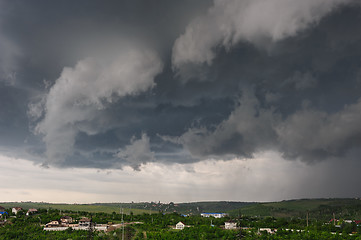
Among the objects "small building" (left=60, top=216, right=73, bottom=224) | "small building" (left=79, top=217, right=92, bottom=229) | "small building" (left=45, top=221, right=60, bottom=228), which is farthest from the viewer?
"small building" (left=60, top=216, right=73, bottom=224)

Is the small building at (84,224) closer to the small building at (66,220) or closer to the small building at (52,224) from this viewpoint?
the small building at (66,220)

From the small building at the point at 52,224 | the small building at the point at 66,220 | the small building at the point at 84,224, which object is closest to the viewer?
the small building at the point at 52,224

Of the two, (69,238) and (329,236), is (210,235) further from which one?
(69,238)

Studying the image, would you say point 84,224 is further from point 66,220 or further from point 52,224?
point 52,224

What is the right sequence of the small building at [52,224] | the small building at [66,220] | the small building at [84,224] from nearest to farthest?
1. the small building at [52,224]
2. the small building at [84,224]
3. the small building at [66,220]

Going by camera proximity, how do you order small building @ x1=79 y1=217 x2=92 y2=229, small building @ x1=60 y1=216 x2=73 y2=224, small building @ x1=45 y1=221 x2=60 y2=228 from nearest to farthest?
small building @ x1=45 y1=221 x2=60 y2=228, small building @ x1=79 y1=217 x2=92 y2=229, small building @ x1=60 y1=216 x2=73 y2=224

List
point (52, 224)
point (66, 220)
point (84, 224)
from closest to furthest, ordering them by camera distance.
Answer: point (52, 224) → point (84, 224) → point (66, 220)

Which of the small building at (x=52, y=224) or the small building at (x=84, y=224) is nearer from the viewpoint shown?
the small building at (x=52, y=224)

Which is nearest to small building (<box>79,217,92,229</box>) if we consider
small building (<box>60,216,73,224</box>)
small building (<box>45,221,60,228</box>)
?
small building (<box>60,216,73,224</box>)

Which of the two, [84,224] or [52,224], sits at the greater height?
[52,224]

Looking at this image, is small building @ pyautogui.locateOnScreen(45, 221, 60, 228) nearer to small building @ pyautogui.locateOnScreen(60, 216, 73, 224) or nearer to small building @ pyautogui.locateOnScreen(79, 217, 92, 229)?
small building @ pyautogui.locateOnScreen(60, 216, 73, 224)

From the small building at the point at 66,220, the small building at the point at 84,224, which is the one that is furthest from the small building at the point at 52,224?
the small building at the point at 84,224

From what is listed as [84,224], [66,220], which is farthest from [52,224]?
[84,224]

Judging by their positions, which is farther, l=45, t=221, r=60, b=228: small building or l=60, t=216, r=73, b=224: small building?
l=60, t=216, r=73, b=224: small building
